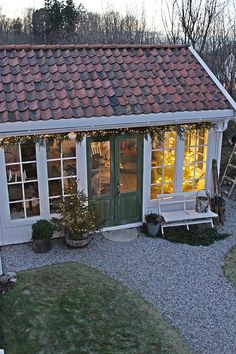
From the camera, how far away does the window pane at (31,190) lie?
26.0 feet

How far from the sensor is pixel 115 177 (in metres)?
8.42

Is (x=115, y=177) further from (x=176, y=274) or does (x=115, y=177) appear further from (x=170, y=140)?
(x=176, y=274)

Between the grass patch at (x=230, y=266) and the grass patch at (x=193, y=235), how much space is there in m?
0.53

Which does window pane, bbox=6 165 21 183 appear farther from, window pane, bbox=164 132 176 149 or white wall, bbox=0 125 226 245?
window pane, bbox=164 132 176 149

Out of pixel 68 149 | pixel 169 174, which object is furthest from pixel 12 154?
pixel 169 174

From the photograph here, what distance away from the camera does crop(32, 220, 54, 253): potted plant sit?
25.3 feet

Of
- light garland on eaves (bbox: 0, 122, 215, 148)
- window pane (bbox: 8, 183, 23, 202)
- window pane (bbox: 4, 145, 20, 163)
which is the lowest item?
window pane (bbox: 8, 183, 23, 202)

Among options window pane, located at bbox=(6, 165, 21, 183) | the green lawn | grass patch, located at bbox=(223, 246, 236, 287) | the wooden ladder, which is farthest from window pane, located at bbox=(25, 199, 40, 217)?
the wooden ladder

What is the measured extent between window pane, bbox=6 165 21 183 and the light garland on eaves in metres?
0.52

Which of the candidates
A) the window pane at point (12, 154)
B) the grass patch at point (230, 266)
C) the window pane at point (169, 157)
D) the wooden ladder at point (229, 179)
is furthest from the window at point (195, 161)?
the window pane at point (12, 154)

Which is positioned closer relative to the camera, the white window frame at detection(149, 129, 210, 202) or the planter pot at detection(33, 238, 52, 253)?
the planter pot at detection(33, 238, 52, 253)

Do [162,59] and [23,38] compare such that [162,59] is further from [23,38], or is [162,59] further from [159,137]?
[23,38]

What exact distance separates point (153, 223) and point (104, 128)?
8.05ft

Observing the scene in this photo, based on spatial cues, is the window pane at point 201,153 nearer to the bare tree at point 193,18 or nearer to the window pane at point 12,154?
the window pane at point 12,154
